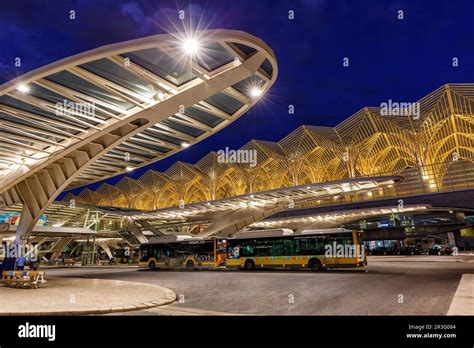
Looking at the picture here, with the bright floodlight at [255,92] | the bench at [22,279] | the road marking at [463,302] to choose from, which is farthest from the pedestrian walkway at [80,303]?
the bright floodlight at [255,92]

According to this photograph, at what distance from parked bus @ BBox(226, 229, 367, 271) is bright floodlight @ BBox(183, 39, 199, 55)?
15646 millimetres

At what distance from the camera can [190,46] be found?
9.05 meters

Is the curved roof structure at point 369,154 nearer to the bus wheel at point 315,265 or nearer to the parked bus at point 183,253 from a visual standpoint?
the bus wheel at point 315,265

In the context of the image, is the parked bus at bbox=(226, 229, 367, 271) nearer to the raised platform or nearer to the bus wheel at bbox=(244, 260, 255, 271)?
the bus wheel at bbox=(244, 260, 255, 271)

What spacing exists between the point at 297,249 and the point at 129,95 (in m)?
15.7

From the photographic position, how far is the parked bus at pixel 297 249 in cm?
2019

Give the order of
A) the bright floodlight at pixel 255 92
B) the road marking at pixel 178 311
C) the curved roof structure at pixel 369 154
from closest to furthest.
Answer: the road marking at pixel 178 311 < the bright floodlight at pixel 255 92 < the curved roof structure at pixel 369 154

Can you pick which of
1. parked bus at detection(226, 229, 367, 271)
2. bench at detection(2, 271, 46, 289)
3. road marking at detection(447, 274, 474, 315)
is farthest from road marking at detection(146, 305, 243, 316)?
parked bus at detection(226, 229, 367, 271)

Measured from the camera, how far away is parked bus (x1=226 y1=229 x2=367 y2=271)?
2019cm

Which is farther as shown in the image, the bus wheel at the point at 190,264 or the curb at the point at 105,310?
the bus wheel at the point at 190,264

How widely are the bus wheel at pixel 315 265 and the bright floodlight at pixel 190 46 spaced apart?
16660 mm
